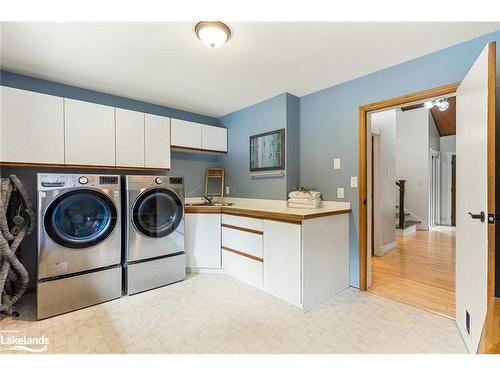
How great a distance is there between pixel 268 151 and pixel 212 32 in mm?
1626

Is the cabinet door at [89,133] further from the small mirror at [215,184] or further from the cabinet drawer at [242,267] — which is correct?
the cabinet drawer at [242,267]

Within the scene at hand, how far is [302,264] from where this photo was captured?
2016 mm

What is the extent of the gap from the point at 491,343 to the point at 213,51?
2.40 metres

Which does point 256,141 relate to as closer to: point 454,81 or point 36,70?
point 454,81

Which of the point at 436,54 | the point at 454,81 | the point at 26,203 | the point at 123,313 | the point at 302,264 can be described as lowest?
the point at 123,313

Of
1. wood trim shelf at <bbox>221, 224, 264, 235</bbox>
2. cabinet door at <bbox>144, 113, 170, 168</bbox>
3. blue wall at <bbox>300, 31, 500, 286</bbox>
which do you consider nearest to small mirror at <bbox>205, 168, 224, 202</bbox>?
cabinet door at <bbox>144, 113, 170, 168</bbox>

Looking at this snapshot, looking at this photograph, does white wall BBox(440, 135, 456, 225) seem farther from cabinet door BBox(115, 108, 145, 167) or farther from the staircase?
cabinet door BBox(115, 108, 145, 167)

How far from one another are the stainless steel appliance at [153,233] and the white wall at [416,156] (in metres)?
5.79

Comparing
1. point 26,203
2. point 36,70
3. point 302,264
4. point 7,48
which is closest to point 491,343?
point 302,264

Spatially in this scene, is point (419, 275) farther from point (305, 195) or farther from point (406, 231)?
point (406, 231)

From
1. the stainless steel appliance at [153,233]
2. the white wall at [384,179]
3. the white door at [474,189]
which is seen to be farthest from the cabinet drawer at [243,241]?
the white wall at [384,179]

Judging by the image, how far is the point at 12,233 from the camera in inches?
80.4

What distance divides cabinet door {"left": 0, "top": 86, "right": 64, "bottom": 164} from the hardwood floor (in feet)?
11.3

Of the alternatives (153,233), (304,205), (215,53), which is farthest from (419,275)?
(215,53)
